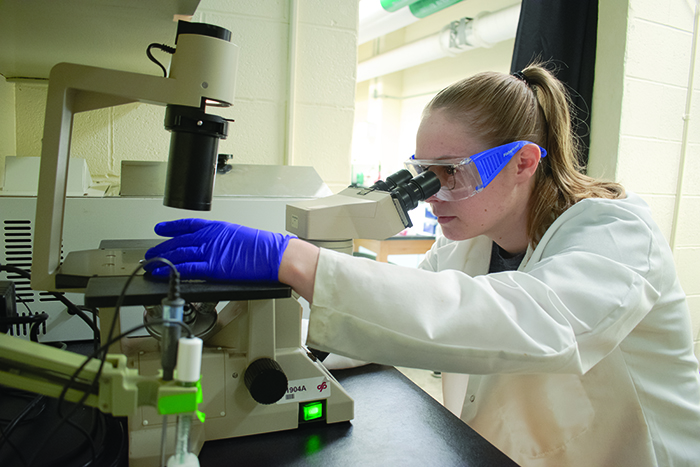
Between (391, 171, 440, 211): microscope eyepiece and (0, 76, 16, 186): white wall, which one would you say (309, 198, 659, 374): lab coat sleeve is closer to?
(391, 171, 440, 211): microscope eyepiece

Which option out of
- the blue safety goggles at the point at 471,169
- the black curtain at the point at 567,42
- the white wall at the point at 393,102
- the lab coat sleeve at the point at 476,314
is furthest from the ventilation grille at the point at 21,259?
the white wall at the point at 393,102

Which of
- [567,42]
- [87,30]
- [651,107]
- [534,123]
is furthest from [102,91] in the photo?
[651,107]

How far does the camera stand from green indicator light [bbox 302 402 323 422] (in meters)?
0.69

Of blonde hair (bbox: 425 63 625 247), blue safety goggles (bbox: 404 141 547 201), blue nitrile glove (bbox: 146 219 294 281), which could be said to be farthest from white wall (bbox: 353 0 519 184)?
blue nitrile glove (bbox: 146 219 294 281)

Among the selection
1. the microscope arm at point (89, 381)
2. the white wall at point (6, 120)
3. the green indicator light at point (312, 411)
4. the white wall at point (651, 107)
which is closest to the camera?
the microscope arm at point (89, 381)

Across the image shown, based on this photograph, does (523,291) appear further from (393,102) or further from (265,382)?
(393,102)

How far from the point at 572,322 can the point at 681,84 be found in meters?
1.95

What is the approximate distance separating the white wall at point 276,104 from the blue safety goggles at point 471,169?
2.55 feet

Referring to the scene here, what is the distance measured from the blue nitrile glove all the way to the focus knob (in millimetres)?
128

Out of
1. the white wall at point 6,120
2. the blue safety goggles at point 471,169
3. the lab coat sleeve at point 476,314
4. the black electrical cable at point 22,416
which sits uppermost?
the white wall at point 6,120

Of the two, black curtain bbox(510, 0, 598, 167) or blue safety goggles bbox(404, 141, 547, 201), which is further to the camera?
black curtain bbox(510, 0, 598, 167)

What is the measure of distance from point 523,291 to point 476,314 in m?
0.09

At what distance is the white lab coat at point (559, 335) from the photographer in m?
0.63

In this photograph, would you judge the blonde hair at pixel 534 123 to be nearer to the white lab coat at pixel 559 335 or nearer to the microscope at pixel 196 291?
the white lab coat at pixel 559 335
